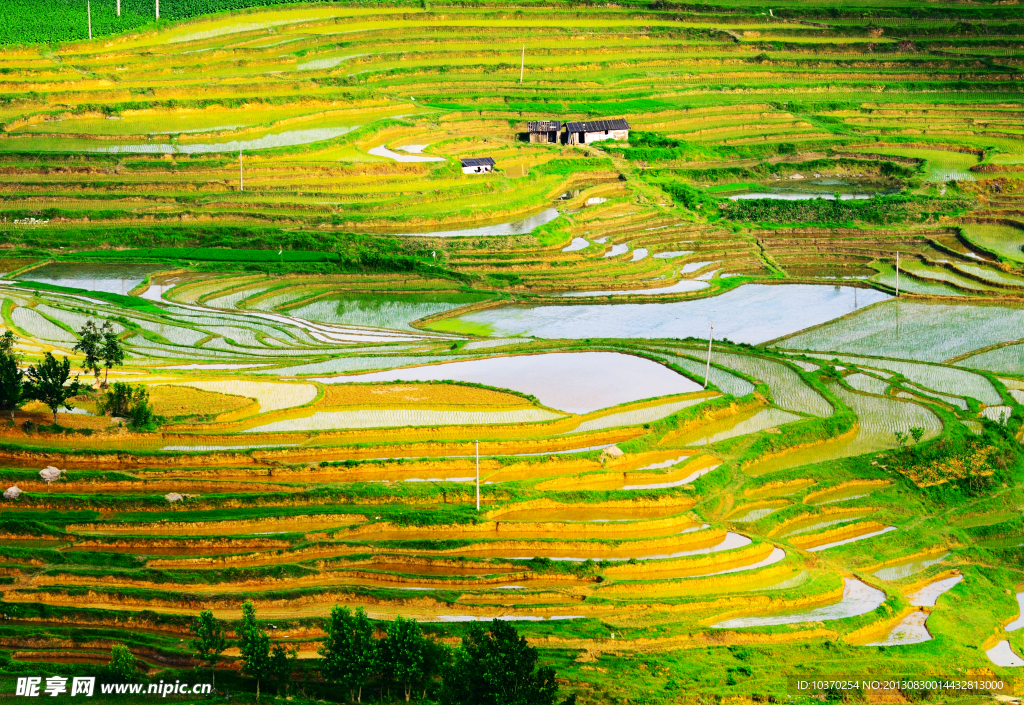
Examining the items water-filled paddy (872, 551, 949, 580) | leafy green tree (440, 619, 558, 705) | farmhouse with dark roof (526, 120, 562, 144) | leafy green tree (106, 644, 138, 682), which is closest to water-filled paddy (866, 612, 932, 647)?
water-filled paddy (872, 551, 949, 580)

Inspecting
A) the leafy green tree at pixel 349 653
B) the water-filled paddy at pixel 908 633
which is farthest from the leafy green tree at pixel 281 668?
the water-filled paddy at pixel 908 633

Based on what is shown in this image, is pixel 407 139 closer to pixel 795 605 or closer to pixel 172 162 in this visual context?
pixel 172 162

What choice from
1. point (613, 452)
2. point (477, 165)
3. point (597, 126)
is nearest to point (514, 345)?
point (613, 452)

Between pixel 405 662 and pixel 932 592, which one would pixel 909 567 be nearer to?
pixel 932 592

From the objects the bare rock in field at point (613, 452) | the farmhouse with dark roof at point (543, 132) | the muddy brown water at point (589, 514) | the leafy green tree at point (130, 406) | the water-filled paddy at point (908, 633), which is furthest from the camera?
the farmhouse with dark roof at point (543, 132)

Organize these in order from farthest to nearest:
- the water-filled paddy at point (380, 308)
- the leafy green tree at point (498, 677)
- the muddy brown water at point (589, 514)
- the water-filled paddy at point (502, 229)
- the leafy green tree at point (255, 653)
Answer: the water-filled paddy at point (502, 229)
the water-filled paddy at point (380, 308)
the muddy brown water at point (589, 514)
the leafy green tree at point (255, 653)
the leafy green tree at point (498, 677)

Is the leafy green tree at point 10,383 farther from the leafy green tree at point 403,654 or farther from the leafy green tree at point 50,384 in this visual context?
the leafy green tree at point 403,654
